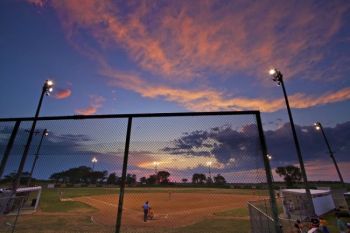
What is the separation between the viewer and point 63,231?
13.5m

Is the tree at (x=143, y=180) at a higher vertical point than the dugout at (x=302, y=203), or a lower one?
higher

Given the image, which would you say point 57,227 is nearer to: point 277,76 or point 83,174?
point 83,174

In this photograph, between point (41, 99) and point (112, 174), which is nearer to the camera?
point (112, 174)

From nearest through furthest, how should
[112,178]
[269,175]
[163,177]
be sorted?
1. [269,175]
2. [163,177]
3. [112,178]

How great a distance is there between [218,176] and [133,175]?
8.59 ft

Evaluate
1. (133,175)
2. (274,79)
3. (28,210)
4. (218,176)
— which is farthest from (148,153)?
(28,210)

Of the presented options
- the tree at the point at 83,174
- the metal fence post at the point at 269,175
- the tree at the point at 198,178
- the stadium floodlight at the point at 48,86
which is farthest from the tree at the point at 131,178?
the stadium floodlight at the point at 48,86

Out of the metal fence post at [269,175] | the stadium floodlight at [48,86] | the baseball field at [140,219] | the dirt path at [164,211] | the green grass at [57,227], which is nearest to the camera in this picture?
the metal fence post at [269,175]

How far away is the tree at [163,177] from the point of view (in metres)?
6.46

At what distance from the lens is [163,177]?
22.0 ft

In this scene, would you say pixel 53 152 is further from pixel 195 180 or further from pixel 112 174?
pixel 195 180

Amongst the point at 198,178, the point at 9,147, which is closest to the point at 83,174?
A: the point at 9,147

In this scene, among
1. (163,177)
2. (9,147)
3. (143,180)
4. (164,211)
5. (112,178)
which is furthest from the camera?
(164,211)

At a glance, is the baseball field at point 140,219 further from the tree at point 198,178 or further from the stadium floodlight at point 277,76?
the stadium floodlight at point 277,76
